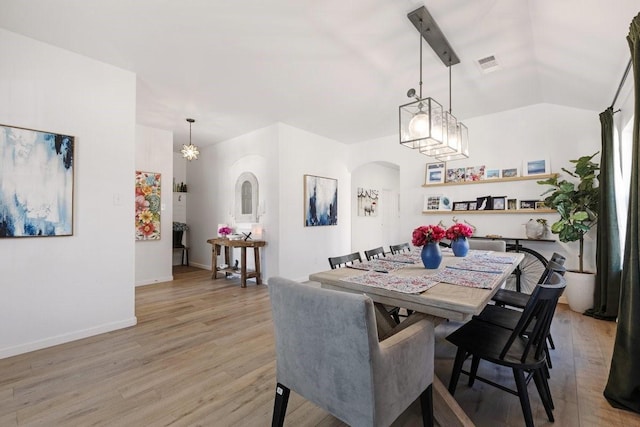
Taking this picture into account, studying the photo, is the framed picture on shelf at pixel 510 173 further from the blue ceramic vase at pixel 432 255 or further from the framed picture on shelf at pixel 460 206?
the blue ceramic vase at pixel 432 255

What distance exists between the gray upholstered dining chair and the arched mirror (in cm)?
401

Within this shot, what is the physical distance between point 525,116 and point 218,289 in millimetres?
5234

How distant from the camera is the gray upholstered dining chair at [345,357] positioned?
1105 millimetres

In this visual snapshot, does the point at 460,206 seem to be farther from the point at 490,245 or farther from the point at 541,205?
the point at 490,245

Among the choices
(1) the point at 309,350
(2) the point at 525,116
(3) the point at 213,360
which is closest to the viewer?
(1) the point at 309,350

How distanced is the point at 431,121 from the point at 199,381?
2.56 meters

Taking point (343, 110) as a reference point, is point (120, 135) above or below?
below

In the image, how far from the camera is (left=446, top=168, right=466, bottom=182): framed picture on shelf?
15.2 ft

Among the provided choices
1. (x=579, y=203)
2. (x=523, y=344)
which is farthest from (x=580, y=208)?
(x=523, y=344)

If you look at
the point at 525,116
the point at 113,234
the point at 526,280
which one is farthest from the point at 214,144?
the point at 526,280

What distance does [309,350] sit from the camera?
127cm

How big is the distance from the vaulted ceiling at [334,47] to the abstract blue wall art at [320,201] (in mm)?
1606

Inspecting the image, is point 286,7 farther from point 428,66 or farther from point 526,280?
point 526,280

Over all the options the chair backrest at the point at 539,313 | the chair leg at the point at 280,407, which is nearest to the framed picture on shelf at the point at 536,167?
the chair backrest at the point at 539,313
